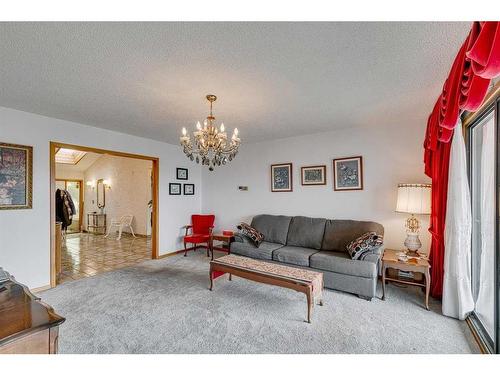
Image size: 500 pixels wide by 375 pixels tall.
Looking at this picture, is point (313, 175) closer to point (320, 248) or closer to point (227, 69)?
point (320, 248)

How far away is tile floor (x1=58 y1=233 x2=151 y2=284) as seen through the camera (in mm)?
3920

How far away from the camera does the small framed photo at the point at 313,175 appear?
419cm

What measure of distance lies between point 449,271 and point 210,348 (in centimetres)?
244

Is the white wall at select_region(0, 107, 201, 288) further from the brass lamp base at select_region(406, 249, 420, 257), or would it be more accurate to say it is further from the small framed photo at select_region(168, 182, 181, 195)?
the brass lamp base at select_region(406, 249, 420, 257)

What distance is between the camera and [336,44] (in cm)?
171

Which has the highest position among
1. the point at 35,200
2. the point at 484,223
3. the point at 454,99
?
the point at 454,99

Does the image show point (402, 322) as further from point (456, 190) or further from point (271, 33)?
point (271, 33)

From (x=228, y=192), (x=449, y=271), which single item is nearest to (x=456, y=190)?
(x=449, y=271)

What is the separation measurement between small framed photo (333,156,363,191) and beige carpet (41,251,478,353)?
165 centimetres

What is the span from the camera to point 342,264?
2.97 m

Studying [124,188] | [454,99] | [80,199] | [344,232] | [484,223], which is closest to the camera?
[454,99]

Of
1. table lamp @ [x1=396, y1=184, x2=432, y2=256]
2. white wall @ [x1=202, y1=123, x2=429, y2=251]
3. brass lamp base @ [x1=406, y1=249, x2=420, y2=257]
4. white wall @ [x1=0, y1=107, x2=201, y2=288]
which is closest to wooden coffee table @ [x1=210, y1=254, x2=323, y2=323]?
brass lamp base @ [x1=406, y1=249, x2=420, y2=257]

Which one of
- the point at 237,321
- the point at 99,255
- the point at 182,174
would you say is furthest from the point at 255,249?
the point at 99,255

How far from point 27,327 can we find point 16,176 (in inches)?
124
